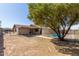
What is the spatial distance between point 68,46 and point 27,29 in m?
0.83

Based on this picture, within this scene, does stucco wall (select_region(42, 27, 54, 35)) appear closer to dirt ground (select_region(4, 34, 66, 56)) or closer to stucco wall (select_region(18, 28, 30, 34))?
dirt ground (select_region(4, 34, 66, 56))

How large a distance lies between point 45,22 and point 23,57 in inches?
31.2

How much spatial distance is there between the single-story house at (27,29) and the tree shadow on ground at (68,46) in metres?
0.37

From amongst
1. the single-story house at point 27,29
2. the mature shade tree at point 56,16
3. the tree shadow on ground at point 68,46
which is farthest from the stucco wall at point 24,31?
the tree shadow on ground at point 68,46

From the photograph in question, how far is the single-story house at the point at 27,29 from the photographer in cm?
397

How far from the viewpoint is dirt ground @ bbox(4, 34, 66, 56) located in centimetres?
393

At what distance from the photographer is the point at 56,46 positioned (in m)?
4.04

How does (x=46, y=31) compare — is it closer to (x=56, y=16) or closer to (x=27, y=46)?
(x=56, y=16)

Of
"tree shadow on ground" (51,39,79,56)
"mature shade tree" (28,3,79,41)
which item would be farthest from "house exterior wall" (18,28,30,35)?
"tree shadow on ground" (51,39,79,56)

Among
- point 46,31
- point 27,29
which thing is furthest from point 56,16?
point 27,29

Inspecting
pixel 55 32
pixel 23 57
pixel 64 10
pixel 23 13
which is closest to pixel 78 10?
pixel 64 10

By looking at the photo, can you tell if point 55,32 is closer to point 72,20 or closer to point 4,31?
point 72,20

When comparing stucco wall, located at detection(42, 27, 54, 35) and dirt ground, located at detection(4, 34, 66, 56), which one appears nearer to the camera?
dirt ground, located at detection(4, 34, 66, 56)

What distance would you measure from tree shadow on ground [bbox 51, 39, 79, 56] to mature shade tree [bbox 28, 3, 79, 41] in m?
0.10
